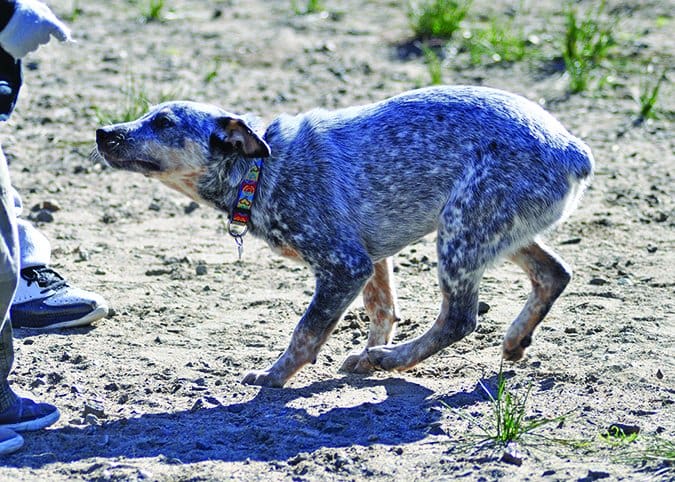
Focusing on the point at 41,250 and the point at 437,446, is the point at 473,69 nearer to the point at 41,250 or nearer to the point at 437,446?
the point at 41,250

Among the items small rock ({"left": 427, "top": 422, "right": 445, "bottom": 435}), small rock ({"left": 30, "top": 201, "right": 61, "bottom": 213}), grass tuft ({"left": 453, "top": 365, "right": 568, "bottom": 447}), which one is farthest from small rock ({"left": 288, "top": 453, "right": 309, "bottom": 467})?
small rock ({"left": 30, "top": 201, "right": 61, "bottom": 213})

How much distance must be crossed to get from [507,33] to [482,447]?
21.0ft

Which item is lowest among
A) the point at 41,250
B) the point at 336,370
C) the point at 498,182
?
the point at 336,370

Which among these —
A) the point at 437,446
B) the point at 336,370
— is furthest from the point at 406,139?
the point at 437,446

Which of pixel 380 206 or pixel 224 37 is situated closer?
pixel 380 206

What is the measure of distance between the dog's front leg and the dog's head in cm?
66

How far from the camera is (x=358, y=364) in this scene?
219 inches

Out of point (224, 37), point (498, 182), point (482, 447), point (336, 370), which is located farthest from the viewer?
point (224, 37)

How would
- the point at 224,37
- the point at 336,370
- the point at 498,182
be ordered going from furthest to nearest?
the point at 224,37 → the point at 336,370 → the point at 498,182

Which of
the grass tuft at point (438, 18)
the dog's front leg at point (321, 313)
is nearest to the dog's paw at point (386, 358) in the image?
the dog's front leg at point (321, 313)

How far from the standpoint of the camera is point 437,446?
15.3 feet

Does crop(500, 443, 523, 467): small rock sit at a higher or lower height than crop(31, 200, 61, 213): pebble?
lower

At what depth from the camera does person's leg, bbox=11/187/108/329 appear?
597 centimetres

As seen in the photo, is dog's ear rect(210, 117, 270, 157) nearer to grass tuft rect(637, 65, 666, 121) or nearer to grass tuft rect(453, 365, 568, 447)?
grass tuft rect(453, 365, 568, 447)
